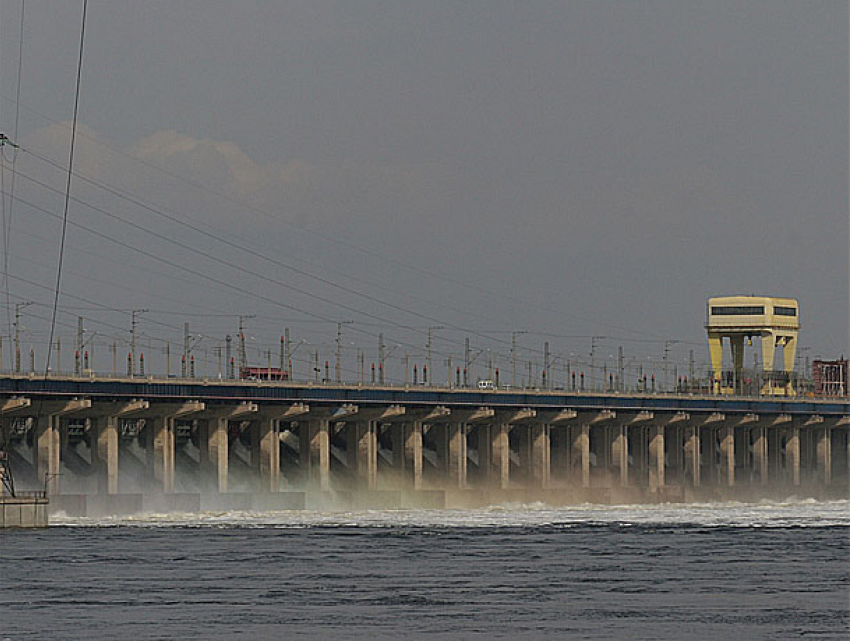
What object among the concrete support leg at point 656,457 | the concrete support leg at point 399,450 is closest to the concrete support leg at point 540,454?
the concrete support leg at point 399,450

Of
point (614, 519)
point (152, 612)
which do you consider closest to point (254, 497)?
point (614, 519)

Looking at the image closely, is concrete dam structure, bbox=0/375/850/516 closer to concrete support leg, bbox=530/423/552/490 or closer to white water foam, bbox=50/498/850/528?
concrete support leg, bbox=530/423/552/490

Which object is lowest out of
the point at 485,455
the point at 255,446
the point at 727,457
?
the point at 727,457

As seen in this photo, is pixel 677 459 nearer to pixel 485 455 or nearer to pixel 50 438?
pixel 485 455

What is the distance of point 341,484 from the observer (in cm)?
15212

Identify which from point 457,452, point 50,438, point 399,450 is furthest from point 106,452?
point 457,452

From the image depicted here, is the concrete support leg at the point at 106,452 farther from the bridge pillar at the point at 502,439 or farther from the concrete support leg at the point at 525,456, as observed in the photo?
the concrete support leg at the point at 525,456

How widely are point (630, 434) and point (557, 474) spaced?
903 inches

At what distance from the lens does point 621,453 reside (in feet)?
574

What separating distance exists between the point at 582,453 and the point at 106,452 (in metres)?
55.9

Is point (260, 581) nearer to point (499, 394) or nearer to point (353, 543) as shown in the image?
point (353, 543)

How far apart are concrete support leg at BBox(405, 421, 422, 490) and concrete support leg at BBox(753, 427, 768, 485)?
52975 mm

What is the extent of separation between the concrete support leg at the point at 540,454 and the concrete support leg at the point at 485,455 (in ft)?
15.1

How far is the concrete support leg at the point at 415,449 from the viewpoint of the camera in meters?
154
